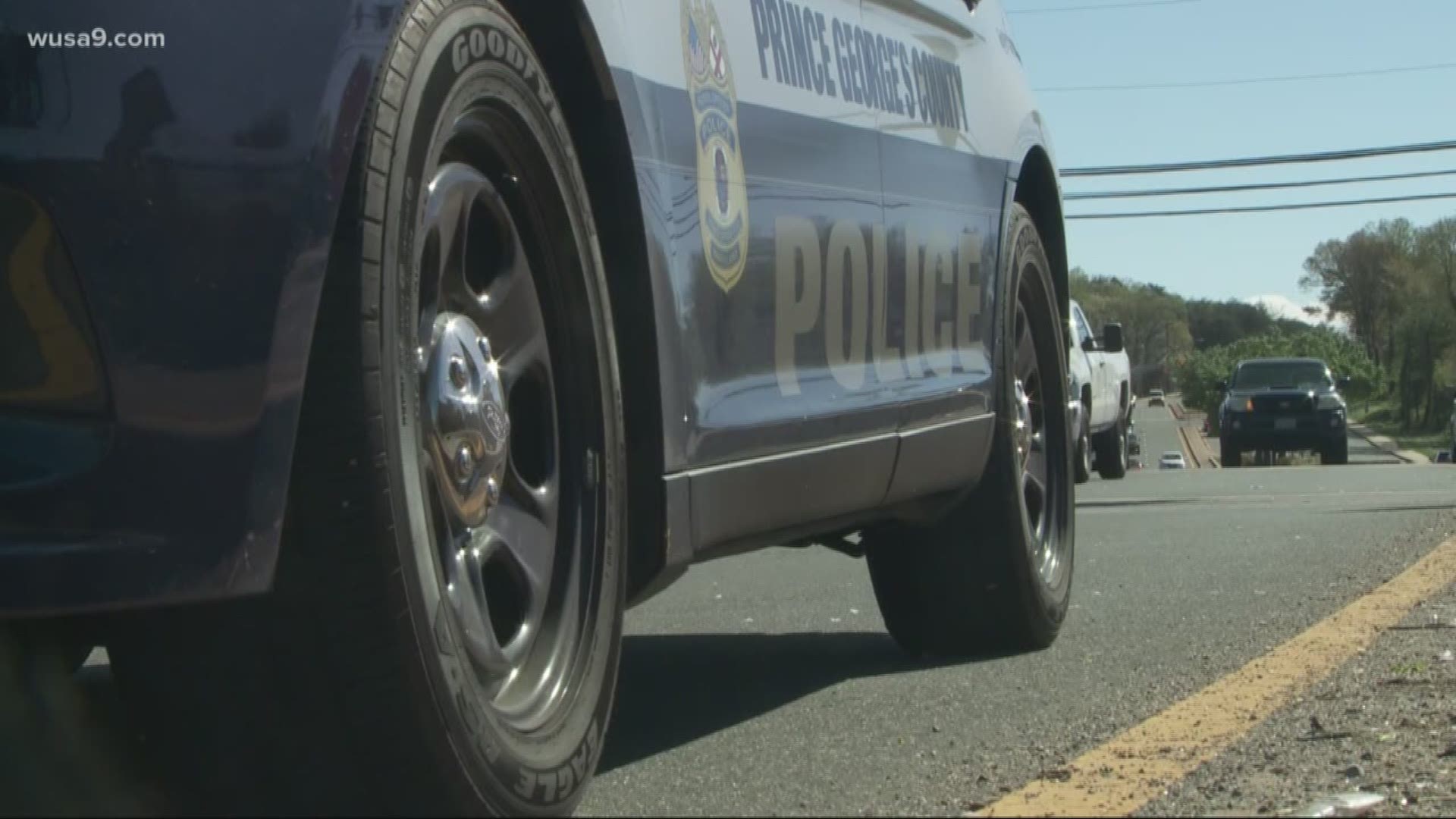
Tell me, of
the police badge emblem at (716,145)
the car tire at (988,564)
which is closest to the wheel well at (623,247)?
the police badge emblem at (716,145)

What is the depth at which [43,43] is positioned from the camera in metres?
2.27

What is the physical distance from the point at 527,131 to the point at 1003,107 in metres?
2.65

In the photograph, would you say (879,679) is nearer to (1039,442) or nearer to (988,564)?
(988,564)

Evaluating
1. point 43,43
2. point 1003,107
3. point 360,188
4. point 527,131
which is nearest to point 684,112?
point 527,131

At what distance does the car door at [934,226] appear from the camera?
4.43 meters

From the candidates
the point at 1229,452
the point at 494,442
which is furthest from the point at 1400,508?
the point at 1229,452

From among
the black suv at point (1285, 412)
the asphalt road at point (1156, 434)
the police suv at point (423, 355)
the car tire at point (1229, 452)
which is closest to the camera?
the police suv at point (423, 355)

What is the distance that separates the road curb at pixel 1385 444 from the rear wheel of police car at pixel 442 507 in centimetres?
6403

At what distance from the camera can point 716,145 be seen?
11.5ft

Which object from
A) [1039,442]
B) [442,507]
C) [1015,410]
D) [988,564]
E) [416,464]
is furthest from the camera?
[1039,442]

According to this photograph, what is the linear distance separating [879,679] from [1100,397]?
16655mm

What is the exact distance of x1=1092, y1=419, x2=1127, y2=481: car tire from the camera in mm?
22266

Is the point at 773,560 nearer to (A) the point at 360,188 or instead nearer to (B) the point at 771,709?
(B) the point at 771,709

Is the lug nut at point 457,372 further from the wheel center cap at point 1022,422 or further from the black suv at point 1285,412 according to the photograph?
the black suv at point 1285,412
